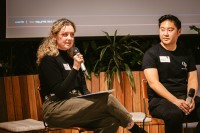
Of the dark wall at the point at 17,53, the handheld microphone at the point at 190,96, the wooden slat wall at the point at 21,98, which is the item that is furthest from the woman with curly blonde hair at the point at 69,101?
the dark wall at the point at 17,53

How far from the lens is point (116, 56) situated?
17.7 feet

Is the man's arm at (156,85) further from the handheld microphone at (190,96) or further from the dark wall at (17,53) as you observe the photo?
the dark wall at (17,53)

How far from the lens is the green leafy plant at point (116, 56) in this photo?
5.33 m

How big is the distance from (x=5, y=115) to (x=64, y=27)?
59.8 inches

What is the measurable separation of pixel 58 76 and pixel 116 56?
1632 mm

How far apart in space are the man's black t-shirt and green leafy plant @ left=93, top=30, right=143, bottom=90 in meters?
0.86

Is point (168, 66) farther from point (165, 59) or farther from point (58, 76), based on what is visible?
point (58, 76)

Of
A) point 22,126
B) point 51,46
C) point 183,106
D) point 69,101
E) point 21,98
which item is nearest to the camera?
point 69,101

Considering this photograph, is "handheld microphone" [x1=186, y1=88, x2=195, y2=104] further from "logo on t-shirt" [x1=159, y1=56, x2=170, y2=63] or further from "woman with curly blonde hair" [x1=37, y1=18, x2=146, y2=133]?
"woman with curly blonde hair" [x1=37, y1=18, x2=146, y2=133]

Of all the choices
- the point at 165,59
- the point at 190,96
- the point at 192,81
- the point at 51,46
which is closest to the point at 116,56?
the point at 165,59

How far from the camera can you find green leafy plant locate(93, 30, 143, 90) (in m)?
5.33

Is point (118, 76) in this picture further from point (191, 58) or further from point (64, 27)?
point (64, 27)

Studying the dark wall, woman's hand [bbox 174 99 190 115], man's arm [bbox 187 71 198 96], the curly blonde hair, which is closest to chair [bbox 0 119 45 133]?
the curly blonde hair

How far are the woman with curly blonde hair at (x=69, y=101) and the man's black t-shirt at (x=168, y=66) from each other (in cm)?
66
